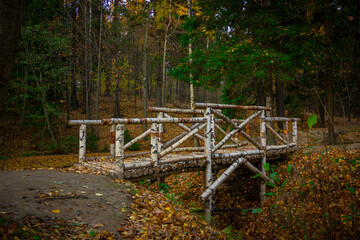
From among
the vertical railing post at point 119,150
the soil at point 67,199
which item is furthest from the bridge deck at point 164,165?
the soil at point 67,199

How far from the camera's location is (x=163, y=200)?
184 inches

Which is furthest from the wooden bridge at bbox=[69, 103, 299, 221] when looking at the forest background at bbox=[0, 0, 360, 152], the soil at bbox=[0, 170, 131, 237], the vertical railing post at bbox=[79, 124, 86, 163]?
the forest background at bbox=[0, 0, 360, 152]

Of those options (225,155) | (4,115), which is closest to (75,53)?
(4,115)

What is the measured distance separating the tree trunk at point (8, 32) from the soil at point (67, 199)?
1.61 m

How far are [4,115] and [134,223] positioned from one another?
19916 millimetres

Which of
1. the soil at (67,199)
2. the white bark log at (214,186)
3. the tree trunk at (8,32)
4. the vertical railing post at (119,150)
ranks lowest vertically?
the white bark log at (214,186)

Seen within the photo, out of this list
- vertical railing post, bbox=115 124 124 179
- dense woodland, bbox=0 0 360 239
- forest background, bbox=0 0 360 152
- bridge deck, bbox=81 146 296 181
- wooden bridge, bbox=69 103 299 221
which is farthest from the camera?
forest background, bbox=0 0 360 152

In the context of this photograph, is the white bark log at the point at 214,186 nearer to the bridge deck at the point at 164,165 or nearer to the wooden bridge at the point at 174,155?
the wooden bridge at the point at 174,155

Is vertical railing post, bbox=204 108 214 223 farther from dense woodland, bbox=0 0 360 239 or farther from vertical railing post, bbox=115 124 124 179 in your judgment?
vertical railing post, bbox=115 124 124 179

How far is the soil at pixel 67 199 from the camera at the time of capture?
3.00 meters

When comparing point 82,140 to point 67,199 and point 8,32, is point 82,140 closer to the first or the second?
point 67,199

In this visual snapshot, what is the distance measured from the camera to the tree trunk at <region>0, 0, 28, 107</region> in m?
2.11

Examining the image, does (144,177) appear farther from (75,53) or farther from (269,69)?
(75,53)

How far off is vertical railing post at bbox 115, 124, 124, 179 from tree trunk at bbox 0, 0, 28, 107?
99.6 inches
